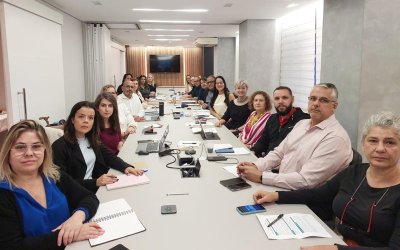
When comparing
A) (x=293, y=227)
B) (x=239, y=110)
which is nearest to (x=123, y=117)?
(x=239, y=110)

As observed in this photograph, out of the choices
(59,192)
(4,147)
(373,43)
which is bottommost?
(59,192)

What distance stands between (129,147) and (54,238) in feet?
6.13

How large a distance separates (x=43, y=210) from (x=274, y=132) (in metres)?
2.40

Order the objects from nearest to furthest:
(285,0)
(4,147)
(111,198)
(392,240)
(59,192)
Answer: (392,240), (4,147), (59,192), (111,198), (285,0)

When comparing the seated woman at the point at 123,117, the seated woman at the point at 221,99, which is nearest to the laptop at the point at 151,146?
the seated woman at the point at 123,117

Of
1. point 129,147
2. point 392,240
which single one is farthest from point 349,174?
point 129,147

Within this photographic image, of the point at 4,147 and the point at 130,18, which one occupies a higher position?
the point at 130,18

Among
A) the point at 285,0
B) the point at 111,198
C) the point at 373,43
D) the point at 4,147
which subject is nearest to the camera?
the point at 4,147

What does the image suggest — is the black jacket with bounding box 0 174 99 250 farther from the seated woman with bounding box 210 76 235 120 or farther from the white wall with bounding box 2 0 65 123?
the seated woman with bounding box 210 76 235 120

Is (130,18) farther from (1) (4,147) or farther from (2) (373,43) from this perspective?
(1) (4,147)

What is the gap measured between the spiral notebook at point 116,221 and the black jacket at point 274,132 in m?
1.92

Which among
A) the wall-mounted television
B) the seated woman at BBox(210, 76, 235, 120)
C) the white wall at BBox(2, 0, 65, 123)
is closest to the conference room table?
the white wall at BBox(2, 0, 65, 123)

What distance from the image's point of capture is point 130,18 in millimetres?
7363

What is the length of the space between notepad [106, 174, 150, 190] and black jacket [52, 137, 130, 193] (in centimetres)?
12
